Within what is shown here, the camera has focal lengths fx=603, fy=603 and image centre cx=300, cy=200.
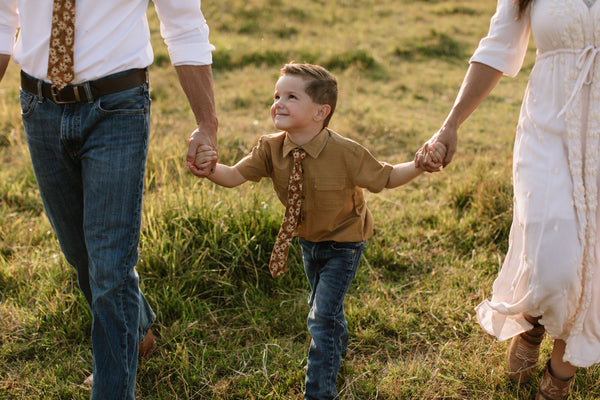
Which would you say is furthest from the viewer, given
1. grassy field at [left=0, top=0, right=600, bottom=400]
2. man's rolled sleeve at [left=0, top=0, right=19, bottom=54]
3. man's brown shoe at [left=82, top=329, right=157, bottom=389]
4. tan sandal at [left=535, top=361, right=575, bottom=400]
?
man's brown shoe at [left=82, top=329, right=157, bottom=389]

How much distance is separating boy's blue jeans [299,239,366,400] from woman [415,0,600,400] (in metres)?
0.73

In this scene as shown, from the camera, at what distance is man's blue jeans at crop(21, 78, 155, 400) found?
92.1 inches

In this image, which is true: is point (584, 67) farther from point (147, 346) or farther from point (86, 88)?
point (147, 346)

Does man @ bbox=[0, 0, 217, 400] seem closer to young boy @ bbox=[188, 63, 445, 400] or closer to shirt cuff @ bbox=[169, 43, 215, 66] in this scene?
shirt cuff @ bbox=[169, 43, 215, 66]

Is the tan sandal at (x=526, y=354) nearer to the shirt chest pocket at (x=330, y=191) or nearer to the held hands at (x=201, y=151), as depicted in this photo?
the shirt chest pocket at (x=330, y=191)

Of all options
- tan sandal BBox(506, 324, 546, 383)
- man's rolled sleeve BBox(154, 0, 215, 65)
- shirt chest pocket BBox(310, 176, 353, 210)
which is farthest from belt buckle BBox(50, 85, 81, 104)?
tan sandal BBox(506, 324, 546, 383)

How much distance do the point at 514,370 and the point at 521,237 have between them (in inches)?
27.6

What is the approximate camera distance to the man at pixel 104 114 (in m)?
2.29

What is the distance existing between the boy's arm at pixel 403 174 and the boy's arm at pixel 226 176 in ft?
2.31

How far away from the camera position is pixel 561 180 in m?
2.40

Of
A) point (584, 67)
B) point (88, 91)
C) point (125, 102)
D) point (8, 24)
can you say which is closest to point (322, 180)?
point (125, 102)

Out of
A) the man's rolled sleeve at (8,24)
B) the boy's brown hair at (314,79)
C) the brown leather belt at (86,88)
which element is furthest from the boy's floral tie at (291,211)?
the man's rolled sleeve at (8,24)

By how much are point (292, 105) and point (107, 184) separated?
852 mm

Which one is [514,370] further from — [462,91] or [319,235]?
[462,91]
